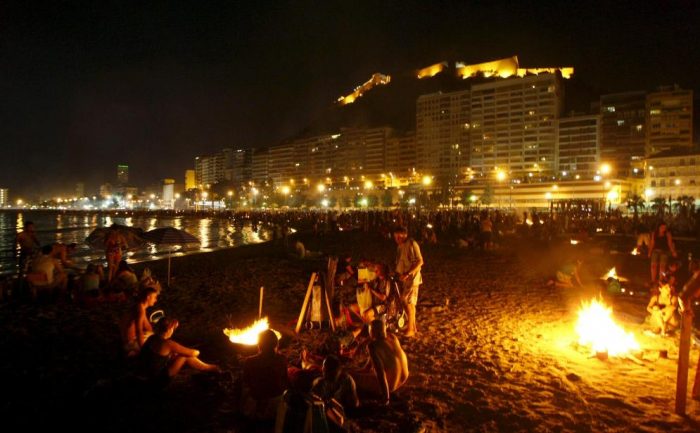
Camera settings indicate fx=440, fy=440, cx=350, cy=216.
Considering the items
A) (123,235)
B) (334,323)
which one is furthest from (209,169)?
(334,323)

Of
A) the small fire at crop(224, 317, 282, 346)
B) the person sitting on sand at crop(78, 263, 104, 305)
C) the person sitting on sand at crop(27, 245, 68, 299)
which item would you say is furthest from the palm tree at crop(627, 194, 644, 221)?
the person sitting on sand at crop(27, 245, 68, 299)

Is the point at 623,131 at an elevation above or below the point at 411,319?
above

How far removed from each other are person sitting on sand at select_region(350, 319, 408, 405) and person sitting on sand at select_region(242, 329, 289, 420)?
93cm

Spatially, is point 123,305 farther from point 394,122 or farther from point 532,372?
point 394,122

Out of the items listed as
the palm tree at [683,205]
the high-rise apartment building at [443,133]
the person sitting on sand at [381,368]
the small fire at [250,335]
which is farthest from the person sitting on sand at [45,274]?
the high-rise apartment building at [443,133]

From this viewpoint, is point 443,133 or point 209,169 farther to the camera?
point 209,169

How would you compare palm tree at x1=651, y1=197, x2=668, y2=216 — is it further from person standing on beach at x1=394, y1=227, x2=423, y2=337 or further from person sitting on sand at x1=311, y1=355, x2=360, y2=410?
person sitting on sand at x1=311, y1=355, x2=360, y2=410

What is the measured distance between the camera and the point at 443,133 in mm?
108312

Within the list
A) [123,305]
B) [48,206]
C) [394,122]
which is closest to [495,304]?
[123,305]

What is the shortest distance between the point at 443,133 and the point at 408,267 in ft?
349

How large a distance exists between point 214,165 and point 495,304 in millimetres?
186592

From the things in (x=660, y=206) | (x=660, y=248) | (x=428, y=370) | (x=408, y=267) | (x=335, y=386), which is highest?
(x=660, y=206)

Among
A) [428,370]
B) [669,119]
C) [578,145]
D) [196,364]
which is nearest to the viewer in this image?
[196,364]

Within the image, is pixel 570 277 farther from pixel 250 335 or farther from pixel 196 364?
pixel 196 364
